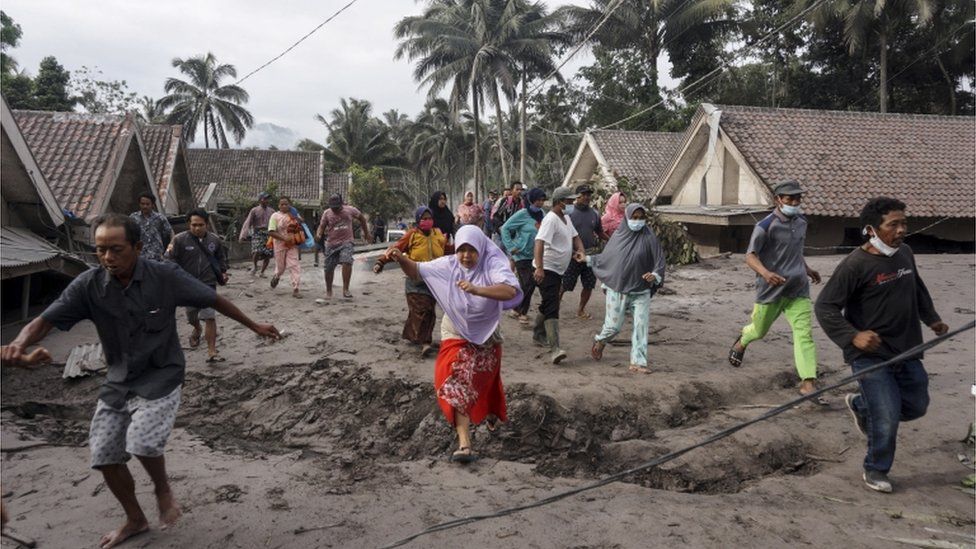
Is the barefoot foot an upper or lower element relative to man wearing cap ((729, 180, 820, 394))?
lower

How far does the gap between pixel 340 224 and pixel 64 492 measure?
20.9ft

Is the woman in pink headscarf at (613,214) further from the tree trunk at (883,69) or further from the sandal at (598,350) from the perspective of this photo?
the tree trunk at (883,69)

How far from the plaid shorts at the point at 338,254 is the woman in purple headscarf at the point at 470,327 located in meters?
5.68

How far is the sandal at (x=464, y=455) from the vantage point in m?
4.41

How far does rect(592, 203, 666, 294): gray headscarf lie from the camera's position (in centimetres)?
641

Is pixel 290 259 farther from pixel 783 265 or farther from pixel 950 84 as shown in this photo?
pixel 950 84

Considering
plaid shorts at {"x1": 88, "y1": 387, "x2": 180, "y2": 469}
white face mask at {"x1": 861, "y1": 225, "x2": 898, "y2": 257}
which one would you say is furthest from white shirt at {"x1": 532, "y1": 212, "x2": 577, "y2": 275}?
plaid shorts at {"x1": 88, "y1": 387, "x2": 180, "y2": 469}

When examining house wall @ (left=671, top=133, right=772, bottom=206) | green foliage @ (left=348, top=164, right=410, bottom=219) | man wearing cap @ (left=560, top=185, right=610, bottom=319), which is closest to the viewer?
man wearing cap @ (left=560, top=185, right=610, bottom=319)

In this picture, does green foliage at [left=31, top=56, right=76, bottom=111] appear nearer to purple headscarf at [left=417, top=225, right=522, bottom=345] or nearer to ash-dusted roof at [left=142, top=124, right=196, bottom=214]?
ash-dusted roof at [left=142, top=124, right=196, bottom=214]

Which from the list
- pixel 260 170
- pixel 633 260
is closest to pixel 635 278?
pixel 633 260

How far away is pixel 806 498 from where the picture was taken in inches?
153

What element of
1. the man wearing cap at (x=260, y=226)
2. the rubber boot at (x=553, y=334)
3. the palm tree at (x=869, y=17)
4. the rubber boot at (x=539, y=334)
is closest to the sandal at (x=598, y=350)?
the rubber boot at (x=553, y=334)

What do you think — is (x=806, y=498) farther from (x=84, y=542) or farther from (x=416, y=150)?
(x=416, y=150)

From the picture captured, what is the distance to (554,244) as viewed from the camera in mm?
7016
